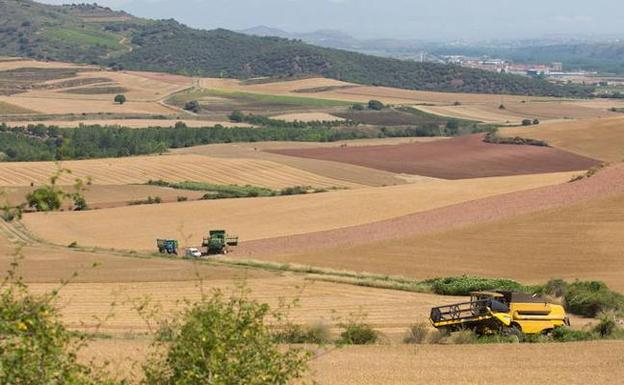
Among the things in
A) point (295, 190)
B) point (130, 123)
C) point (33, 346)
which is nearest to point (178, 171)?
point (295, 190)

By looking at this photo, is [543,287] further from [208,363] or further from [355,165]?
[355,165]

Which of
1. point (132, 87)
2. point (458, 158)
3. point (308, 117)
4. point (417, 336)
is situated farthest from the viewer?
point (132, 87)

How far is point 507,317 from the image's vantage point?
2455 cm

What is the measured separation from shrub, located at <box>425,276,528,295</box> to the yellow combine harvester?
742 centimetres

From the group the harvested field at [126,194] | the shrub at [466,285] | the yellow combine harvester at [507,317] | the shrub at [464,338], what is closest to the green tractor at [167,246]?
the shrub at [466,285]

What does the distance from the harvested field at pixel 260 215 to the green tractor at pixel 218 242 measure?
5.13ft

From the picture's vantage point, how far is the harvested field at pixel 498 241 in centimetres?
3988

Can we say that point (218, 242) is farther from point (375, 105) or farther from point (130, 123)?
point (375, 105)

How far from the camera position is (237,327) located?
1210 centimetres

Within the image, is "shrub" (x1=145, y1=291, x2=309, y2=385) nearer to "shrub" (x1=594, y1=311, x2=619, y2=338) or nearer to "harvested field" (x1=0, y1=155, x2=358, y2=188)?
"shrub" (x1=594, y1=311, x2=619, y2=338)

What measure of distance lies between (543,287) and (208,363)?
75.9 feet

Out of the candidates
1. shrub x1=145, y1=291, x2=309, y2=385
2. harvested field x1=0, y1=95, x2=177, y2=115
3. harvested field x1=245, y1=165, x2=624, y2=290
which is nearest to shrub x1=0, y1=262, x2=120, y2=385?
shrub x1=145, y1=291, x2=309, y2=385

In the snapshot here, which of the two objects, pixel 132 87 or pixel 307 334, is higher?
pixel 307 334

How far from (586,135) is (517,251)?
54.3 m
